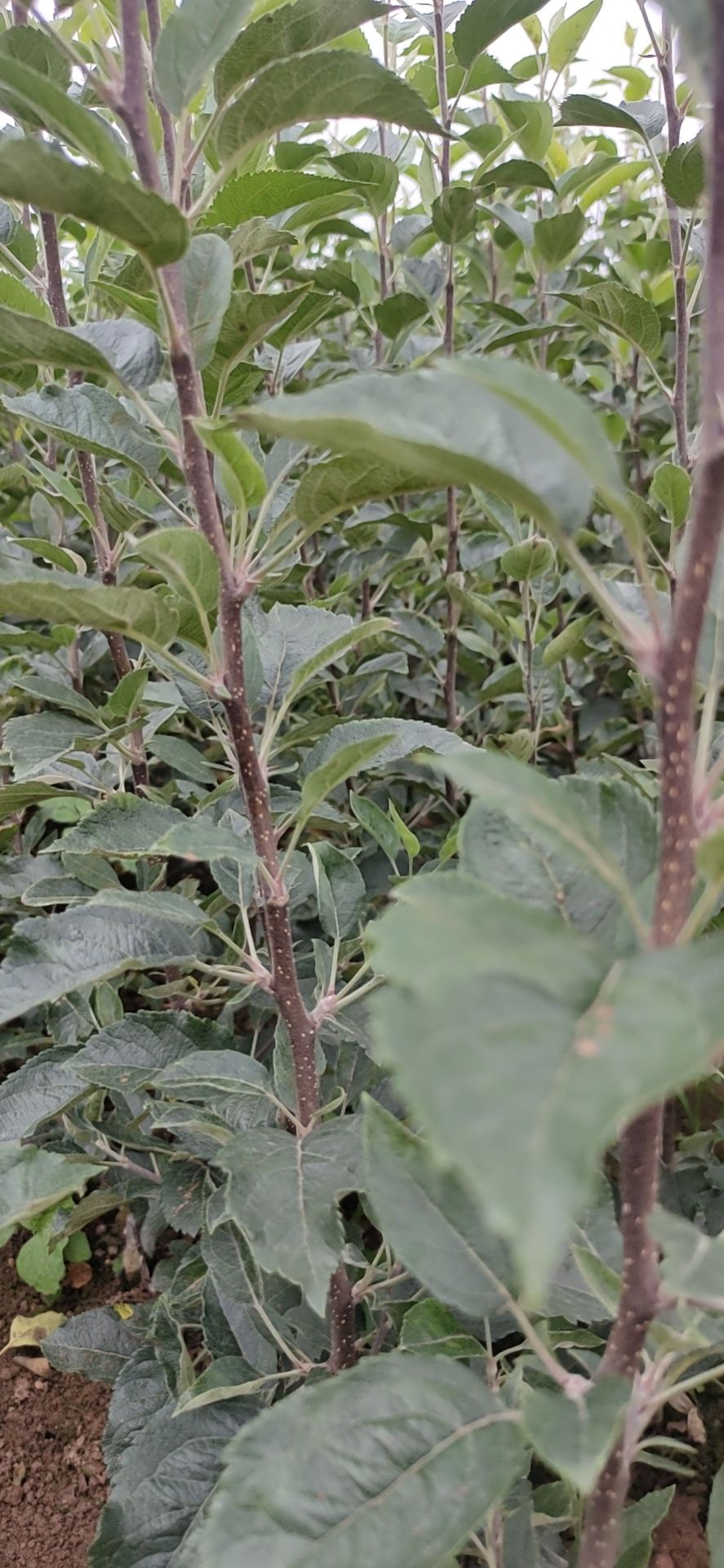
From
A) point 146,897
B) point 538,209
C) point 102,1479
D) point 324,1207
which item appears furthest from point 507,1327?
point 538,209

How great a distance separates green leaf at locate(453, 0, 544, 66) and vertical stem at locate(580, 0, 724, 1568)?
1.09 metres

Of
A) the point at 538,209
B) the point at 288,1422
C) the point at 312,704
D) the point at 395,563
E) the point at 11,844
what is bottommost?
the point at 11,844

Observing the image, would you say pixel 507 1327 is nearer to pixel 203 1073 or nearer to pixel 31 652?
pixel 203 1073

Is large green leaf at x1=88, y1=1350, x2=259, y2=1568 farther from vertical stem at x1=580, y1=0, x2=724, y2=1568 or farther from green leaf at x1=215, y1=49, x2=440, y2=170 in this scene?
green leaf at x1=215, y1=49, x2=440, y2=170

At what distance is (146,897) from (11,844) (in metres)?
1.23

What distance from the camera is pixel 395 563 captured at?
6.35 ft

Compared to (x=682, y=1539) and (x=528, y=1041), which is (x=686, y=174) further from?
(x=682, y=1539)

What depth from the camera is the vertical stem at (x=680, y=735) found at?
Answer: 50cm

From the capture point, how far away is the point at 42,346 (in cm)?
84

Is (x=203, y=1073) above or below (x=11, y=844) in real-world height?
above

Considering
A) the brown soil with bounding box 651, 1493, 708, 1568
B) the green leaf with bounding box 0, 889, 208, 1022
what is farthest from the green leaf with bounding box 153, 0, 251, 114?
the brown soil with bounding box 651, 1493, 708, 1568

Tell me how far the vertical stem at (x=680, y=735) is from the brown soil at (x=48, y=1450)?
1198 millimetres

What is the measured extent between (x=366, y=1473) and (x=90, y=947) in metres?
0.51

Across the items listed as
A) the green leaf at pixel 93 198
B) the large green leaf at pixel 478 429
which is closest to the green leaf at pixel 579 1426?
the large green leaf at pixel 478 429
